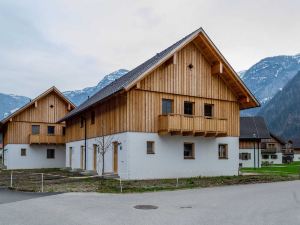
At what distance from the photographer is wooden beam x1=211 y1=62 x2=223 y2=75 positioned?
2730 cm

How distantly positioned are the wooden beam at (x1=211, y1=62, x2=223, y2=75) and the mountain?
140035 millimetres

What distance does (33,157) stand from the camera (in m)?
44.3

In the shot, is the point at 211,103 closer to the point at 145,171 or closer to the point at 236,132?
the point at 236,132

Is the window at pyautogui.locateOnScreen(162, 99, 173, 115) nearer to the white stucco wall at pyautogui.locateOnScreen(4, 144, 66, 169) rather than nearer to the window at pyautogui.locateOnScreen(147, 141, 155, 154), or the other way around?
the window at pyautogui.locateOnScreen(147, 141, 155, 154)

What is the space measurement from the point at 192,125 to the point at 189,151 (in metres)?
2.76

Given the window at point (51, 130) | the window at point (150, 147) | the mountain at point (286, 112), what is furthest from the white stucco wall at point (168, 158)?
the mountain at point (286, 112)

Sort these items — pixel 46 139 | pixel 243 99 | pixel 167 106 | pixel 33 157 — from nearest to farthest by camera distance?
pixel 167 106 → pixel 243 99 → pixel 46 139 → pixel 33 157

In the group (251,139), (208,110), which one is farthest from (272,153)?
(208,110)

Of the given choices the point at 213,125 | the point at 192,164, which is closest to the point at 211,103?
the point at 213,125

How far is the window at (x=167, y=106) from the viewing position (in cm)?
2636

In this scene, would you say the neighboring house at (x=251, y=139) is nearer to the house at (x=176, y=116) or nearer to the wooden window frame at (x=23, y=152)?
the house at (x=176, y=116)

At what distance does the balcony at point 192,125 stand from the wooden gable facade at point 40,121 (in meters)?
22.0

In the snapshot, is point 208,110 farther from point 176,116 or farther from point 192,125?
point 176,116

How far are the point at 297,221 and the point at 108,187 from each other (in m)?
10.9
